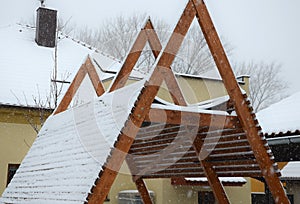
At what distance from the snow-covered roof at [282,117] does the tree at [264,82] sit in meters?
28.5

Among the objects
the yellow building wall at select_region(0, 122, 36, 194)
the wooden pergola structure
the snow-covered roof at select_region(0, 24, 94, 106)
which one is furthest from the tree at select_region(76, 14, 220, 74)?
the wooden pergola structure

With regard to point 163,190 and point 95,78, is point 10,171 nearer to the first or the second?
point 163,190

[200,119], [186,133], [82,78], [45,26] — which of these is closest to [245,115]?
[200,119]

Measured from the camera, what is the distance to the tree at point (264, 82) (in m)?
36.4

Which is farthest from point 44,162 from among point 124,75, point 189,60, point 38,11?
point 189,60

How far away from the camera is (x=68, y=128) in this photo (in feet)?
20.4

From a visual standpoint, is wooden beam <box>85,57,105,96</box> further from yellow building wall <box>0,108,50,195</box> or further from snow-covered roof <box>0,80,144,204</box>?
yellow building wall <box>0,108,50,195</box>

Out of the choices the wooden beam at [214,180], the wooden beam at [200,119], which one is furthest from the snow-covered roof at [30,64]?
the wooden beam at [200,119]

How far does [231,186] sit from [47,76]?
23.0 feet

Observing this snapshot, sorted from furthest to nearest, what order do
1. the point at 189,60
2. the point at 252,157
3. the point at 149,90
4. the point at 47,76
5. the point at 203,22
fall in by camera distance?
1. the point at 189,60
2. the point at 47,76
3. the point at 252,157
4. the point at 203,22
5. the point at 149,90

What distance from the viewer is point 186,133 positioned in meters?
5.91

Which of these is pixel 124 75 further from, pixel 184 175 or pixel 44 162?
pixel 184 175

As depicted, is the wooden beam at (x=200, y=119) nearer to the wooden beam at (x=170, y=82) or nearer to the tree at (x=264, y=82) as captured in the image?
the wooden beam at (x=170, y=82)

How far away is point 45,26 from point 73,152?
40.2 ft
